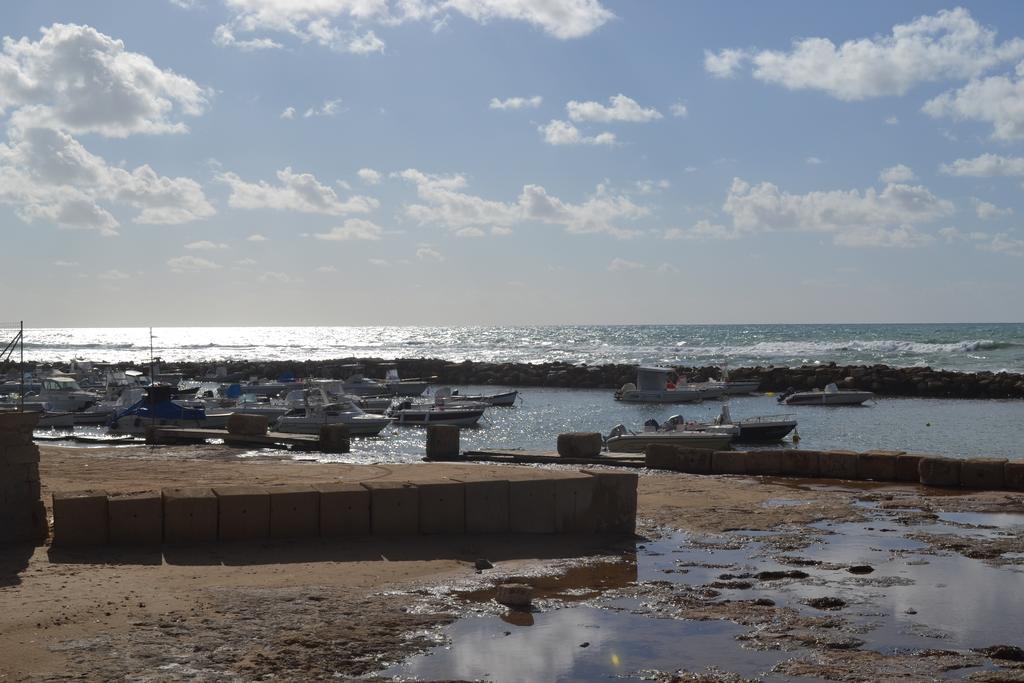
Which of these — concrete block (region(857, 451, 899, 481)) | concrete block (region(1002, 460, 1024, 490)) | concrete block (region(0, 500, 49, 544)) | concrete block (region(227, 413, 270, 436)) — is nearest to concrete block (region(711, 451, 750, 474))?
concrete block (region(857, 451, 899, 481))

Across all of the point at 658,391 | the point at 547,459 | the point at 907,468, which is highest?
the point at 907,468

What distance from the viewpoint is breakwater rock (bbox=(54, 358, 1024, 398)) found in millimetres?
58156

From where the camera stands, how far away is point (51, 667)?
8.19 metres

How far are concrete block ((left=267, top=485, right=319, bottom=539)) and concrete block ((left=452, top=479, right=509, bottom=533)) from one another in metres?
1.98

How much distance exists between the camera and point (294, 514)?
12.9m

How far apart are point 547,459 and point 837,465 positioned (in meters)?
5.97

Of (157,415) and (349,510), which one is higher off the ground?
(349,510)

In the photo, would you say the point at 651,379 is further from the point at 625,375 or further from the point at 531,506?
the point at 531,506

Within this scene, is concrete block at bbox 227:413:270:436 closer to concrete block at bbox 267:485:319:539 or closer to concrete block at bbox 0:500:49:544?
concrete block at bbox 267:485:319:539

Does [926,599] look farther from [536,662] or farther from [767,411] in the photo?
[767,411]

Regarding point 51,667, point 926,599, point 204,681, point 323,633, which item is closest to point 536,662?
point 323,633

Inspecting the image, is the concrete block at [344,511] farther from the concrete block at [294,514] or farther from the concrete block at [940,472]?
the concrete block at [940,472]

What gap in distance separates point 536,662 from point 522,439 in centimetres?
2693

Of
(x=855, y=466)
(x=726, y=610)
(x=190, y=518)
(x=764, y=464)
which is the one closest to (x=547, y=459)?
(x=764, y=464)
